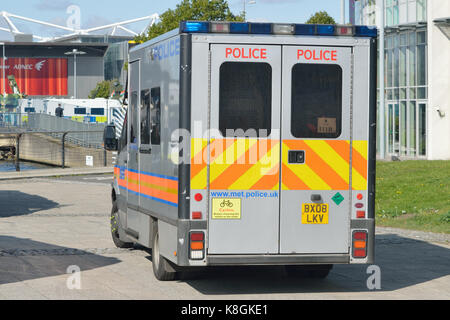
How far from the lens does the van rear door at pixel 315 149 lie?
9695mm

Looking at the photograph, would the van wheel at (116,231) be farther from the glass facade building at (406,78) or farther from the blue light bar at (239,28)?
the glass facade building at (406,78)

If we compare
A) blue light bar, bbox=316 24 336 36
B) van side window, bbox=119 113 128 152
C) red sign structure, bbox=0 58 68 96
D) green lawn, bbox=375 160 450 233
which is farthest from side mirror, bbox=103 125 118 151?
red sign structure, bbox=0 58 68 96

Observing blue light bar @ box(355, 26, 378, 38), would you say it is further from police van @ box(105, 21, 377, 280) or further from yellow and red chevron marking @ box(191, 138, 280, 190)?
yellow and red chevron marking @ box(191, 138, 280, 190)

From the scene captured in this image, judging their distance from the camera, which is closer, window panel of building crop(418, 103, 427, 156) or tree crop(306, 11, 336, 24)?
window panel of building crop(418, 103, 427, 156)

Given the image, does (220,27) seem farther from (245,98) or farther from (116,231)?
(116,231)

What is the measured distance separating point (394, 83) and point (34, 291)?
34.0 m

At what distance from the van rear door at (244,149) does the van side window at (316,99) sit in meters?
0.22

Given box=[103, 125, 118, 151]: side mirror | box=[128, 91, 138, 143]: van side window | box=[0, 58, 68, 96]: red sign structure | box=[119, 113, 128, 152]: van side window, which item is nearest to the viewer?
box=[128, 91, 138, 143]: van side window

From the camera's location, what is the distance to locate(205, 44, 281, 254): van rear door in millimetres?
9547

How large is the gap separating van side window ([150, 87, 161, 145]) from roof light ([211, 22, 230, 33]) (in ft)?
4.28

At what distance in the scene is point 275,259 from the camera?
9.67 meters

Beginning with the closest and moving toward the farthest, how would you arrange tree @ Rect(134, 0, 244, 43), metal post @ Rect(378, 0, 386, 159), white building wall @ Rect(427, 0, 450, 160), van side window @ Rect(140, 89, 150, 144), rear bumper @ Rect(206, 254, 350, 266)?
rear bumper @ Rect(206, 254, 350, 266)
van side window @ Rect(140, 89, 150, 144)
white building wall @ Rect(427, 0, 450, 160)
metal post @ Rect(378, 0, 386, 159)
tree @ Rect(134, 0, 244, 43)

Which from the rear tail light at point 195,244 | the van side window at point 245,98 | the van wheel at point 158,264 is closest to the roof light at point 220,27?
the van side window at point 245,98

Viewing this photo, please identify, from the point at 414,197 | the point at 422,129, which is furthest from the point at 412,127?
the point at 414,197
